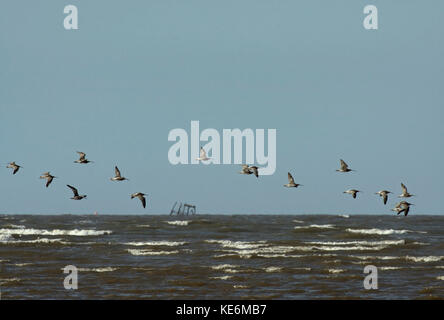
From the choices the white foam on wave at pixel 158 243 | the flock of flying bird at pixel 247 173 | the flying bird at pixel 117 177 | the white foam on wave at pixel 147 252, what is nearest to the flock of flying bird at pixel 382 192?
the flock of flying bird at pixel 247 173

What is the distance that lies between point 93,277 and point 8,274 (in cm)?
407

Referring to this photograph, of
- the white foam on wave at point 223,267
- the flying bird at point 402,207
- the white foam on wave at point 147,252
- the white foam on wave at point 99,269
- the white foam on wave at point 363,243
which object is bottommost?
the white foam on wave at point 363,243

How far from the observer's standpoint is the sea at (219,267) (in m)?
33.8

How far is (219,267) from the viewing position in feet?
138

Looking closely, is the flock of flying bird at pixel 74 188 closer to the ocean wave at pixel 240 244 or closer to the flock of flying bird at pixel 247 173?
the flock of flying bird at pixel 247 173

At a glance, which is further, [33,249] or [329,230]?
[329,230]

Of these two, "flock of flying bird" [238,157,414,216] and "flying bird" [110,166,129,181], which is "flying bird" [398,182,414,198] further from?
"flying bird" [110,166,129,181]

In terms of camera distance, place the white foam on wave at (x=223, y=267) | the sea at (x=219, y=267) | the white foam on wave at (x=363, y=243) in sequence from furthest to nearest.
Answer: the white foam on wave at (x=363, y=243) → the white foam on wave at (x=223, y=267) → the sea at (x=219, y=267)

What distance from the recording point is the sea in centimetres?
3375

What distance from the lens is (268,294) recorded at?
33.2m

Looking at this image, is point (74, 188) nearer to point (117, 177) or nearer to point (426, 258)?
point (117, 177)

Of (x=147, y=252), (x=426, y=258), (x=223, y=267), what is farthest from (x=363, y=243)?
(x=223, y=267)
